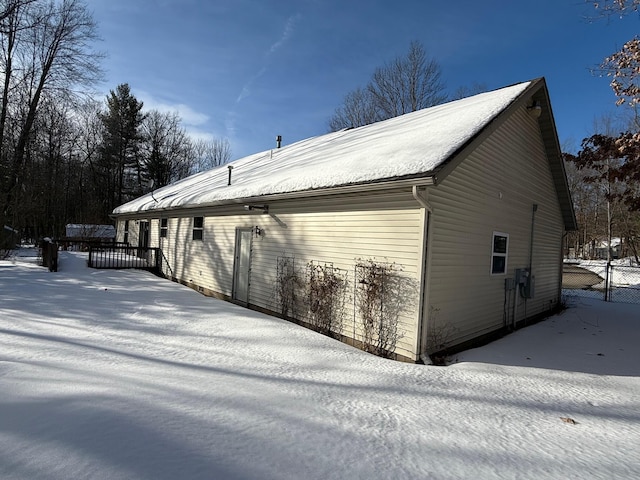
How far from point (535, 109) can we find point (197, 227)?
9.92 metres

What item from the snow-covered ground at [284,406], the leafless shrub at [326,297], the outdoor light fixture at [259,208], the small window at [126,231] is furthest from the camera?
the small window at [126,231]

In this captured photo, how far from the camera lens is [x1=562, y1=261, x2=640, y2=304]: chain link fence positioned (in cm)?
1339

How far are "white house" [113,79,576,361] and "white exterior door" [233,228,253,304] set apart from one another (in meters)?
0.03

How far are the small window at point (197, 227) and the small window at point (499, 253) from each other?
27.7ft

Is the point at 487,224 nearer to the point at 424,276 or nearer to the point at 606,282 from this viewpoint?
the point at 424,276

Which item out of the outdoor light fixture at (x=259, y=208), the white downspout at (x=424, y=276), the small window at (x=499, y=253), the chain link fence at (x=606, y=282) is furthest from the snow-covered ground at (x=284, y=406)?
the chain link fence at (x=606, y=282)

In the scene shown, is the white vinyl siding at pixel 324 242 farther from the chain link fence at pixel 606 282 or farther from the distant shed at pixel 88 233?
the distant shed at pixel 88 233

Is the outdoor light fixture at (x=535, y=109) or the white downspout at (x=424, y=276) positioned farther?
the outdoor light fixture at (x=535, y=109)

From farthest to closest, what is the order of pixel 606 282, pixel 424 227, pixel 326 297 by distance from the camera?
pixel 606 282
pixel 326 297
pixel 424 227

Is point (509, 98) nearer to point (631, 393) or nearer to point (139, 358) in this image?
point (631, 393)

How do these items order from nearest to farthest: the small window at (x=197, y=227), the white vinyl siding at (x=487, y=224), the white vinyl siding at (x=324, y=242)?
the white vinyl siding at (x=324, y=242)
the white vinyl siding at (x=487, y=224)
the small window at (x=197, y=227)

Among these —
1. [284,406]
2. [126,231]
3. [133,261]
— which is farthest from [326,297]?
[126,231]

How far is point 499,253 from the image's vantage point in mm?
7473

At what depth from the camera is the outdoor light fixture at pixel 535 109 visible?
796 centimetres
